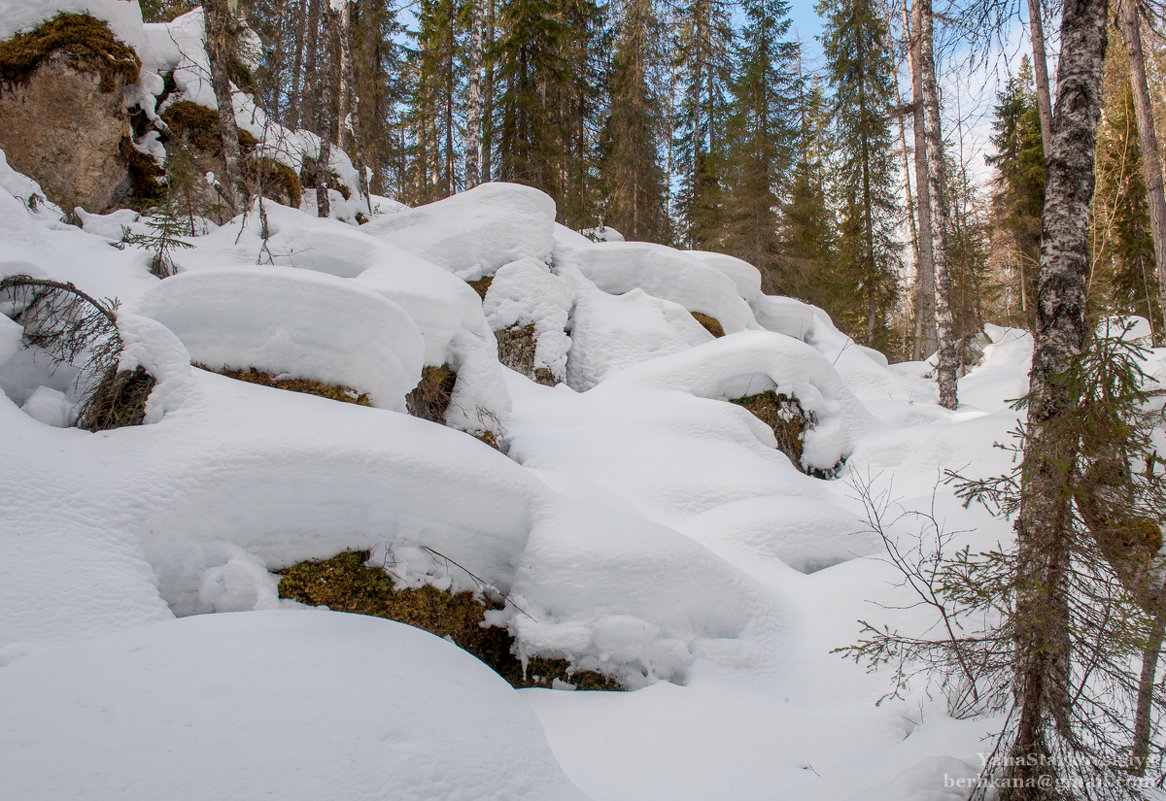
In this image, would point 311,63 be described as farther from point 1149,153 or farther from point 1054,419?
point 1149,153

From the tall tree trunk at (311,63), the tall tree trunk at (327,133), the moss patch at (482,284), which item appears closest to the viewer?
the moss patch at (482,284)

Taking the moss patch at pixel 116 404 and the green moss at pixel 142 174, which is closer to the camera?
the moss patch at pixel 116 404

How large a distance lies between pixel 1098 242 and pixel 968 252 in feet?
13.6

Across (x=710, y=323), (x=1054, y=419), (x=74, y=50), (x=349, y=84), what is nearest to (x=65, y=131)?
(x=74, y=50)

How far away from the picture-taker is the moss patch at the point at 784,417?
7.41 metres

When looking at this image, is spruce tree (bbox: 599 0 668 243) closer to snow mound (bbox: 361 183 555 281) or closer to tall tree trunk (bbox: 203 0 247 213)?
snow mound (bbox: 361 183 555 281)

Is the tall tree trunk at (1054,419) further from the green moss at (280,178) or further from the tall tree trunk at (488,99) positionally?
the tall tree trunk at (488,99)

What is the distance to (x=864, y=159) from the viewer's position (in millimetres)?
18328

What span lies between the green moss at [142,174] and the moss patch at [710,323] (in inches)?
329

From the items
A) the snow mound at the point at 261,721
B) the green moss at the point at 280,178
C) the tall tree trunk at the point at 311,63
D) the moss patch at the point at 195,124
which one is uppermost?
the tall tree trunk at the point at 311,63

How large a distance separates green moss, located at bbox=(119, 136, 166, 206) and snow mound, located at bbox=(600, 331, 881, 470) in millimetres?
6687

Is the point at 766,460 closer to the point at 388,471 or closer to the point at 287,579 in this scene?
the point at 388,471

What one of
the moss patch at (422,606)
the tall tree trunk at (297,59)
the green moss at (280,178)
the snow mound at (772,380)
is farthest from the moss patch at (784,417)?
the tall tree trunk at (297,59)

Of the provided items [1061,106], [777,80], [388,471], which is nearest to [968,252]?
[777,80]
